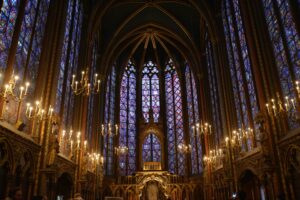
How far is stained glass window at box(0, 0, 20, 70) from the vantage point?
32.9ft

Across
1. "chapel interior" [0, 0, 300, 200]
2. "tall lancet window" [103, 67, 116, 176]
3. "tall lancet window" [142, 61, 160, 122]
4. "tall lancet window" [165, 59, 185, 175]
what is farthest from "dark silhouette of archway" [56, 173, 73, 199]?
"tall lancet window" [142, 61, 160, 122]

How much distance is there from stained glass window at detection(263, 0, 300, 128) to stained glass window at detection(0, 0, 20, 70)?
11.2 m

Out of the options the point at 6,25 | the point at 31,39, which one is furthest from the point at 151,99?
the point at 6,25

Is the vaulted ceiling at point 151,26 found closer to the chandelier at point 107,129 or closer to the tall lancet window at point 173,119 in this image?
the tall lancet window at point 173,119

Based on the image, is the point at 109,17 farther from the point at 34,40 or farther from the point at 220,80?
the point at 34,40

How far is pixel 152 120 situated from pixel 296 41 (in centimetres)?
2021

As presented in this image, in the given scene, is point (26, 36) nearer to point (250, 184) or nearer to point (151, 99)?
point (250, 184)

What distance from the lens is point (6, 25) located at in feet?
34.1

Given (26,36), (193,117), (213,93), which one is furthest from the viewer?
(193,117)

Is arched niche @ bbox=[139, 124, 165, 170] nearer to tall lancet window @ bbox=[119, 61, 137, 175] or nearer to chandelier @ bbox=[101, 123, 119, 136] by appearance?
tall lancet window @ bbox=[119, 61, 137, 175]

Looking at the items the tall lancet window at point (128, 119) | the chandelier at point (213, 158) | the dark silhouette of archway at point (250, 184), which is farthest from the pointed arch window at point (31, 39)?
the tall lancet window at point (128, 119)

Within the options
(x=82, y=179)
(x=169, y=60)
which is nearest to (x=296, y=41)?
(x=82, y=179)

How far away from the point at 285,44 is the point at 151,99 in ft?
71.3

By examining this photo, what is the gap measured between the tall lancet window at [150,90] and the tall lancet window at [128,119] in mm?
1235
